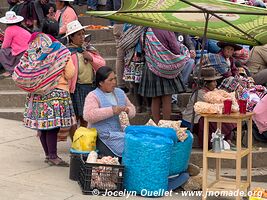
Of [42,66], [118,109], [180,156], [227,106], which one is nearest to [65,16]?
[42,66]

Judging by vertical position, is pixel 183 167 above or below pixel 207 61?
below

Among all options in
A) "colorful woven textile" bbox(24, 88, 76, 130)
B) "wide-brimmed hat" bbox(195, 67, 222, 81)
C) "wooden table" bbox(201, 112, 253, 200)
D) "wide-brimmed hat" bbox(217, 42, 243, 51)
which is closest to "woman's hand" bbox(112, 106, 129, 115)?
"colorful woven textile" bbox(24, 88, 76, 130)

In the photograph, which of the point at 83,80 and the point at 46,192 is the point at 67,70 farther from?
the point at 46,192

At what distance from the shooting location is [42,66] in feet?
26.7

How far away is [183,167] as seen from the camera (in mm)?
7848

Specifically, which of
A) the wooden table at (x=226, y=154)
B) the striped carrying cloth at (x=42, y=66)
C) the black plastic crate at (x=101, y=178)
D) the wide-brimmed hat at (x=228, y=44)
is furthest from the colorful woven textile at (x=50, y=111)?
the wide-brimmed hat at (x=228, y=44)

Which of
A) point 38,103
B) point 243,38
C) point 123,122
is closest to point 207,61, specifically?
point 243,38

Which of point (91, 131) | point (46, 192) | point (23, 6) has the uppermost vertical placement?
point (23, 6)

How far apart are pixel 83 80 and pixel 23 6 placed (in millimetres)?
4329

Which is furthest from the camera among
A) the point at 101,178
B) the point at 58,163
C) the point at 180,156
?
the point at 58,163

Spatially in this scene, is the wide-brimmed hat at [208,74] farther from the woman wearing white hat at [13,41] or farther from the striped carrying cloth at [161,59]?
the woman wearing white hat at [13,41]

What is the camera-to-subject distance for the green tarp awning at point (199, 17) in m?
7.13

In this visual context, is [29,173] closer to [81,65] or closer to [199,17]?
[81,65]

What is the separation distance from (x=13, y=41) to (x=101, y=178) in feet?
15.4
